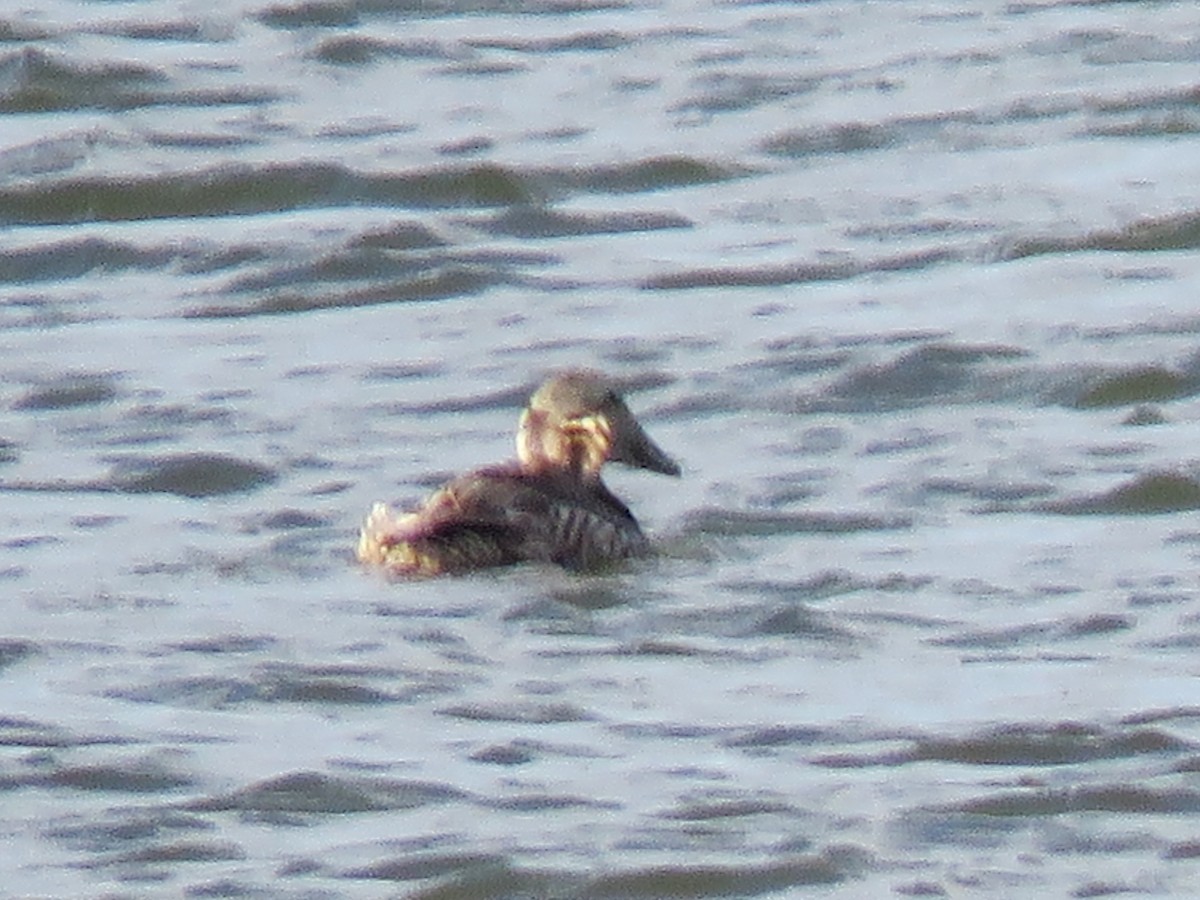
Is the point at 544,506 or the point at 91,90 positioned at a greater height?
the point at 91,90

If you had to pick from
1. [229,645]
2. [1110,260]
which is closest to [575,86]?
[1110,260]

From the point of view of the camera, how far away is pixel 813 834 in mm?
7797

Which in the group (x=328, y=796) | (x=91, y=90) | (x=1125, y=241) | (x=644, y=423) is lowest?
(x=328, y=796)

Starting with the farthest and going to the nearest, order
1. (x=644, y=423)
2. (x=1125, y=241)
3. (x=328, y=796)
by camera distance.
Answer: (x=1125, y=241) < (x=644, y=423) < (x=328, y=796)

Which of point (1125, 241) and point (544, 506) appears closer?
point (544, 506)

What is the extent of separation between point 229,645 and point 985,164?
5.79 m

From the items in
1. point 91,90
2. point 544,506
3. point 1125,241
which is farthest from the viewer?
point 91,90

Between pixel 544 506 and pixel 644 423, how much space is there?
1.31 m

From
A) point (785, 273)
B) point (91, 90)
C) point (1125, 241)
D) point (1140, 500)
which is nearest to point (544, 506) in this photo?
point (1140, 500)

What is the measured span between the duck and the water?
10 cm

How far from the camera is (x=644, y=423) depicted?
11.4 metres

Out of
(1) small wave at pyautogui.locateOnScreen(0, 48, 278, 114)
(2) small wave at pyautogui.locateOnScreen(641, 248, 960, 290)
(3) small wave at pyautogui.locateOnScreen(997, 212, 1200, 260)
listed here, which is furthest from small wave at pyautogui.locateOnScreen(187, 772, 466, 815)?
(1) small wave at pyautogui.locateOnScreen(0, 48, 278, 114)

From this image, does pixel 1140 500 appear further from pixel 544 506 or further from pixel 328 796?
pixel 328 796

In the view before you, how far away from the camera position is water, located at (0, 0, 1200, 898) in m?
7.95
